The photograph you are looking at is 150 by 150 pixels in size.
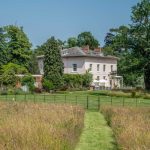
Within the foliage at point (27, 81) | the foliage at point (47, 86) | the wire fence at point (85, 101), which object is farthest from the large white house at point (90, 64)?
the wire fence at point (85, 101)

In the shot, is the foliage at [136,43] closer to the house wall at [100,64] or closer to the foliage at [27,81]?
the foliage at [27,81]

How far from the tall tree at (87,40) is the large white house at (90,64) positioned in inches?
1458

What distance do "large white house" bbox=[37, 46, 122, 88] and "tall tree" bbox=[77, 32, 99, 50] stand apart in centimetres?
3704

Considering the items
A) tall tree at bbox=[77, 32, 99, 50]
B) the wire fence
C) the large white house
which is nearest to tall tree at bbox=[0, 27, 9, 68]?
the large white house

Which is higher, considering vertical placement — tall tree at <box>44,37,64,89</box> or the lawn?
tall tree at <box>44,37,64,89</box>

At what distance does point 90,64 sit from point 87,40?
4432cm

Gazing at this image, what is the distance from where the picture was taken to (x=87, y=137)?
70.2 ft

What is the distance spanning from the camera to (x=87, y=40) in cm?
14462

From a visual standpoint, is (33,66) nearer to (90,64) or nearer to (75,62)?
(75,62)

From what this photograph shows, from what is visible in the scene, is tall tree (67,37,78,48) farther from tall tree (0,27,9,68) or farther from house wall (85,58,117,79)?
tall tree (0,27,9,68)

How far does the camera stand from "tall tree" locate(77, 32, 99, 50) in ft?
473

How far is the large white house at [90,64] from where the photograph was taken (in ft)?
326

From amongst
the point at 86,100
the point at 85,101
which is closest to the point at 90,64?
the point at 86,100

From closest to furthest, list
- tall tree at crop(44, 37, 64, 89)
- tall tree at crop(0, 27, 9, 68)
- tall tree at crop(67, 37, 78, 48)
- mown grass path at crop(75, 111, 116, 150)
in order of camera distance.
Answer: mown grass path at crop(75, 111, 116, 150) < tall tree at crop(44, 37, 64, 89) < tall tree at crop(0, 27, 9, 68) < tall tree at crop(67, 37, 78, 48)
